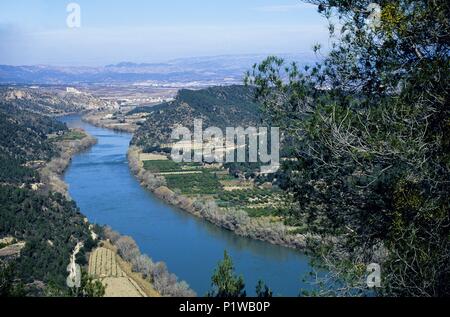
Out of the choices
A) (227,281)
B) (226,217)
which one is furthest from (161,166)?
(227,281)

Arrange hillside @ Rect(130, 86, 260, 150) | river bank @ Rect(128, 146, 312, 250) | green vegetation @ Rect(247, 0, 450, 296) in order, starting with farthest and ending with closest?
hillside @ Rect(130, 86, 260, 150) → river bank @ Rect(128, 146, 312, 250) → green vegetation @ Rect(247, 0, 450, 296)

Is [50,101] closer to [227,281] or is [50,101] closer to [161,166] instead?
[161,166]

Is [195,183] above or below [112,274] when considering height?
above

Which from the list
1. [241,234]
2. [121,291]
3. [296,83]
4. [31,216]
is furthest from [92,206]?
[296,83]

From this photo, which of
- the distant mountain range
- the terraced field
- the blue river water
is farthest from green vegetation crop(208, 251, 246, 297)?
the distant mountain range

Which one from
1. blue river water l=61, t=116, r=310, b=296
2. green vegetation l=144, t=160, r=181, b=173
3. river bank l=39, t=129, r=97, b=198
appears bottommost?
blue river water l=61, t=116, r=310, b=296

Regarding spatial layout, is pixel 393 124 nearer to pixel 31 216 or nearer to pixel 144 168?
pixel 31 216

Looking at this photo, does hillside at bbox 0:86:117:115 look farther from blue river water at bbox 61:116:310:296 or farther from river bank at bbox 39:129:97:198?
blue river water at bbox 61:116:310:296
